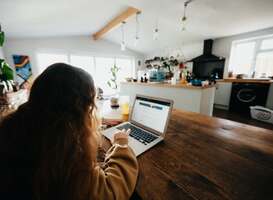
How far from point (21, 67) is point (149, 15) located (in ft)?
12.9

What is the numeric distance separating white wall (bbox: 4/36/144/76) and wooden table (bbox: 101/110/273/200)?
161 inches

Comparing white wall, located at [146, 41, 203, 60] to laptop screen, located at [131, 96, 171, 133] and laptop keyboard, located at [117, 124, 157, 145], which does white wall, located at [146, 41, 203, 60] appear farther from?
laptop keyboard, located at [117, 124, 157, 145]

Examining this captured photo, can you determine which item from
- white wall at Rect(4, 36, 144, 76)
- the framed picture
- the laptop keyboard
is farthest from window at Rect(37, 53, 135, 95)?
the laptop keyboard

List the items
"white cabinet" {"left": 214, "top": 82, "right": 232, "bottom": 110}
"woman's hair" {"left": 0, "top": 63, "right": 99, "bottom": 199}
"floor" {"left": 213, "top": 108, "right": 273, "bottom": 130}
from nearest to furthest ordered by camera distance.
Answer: "woman's hair" {"left": 0, "top": 63, "right": 99, "bottom": 199} < "floor" {"left": 213, "top": 108, "right": 273, "bottom": 130} < "white cabinet" {"left": 214, "top": 82, "right": 232, "bottom": 110}

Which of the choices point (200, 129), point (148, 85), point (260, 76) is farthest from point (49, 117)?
point (260, 76)

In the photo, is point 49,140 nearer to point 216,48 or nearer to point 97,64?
point 216,48

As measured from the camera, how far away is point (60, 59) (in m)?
4.62

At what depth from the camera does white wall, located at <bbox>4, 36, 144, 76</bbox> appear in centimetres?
366

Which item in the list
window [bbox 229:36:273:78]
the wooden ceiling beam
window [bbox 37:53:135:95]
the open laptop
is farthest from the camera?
window [bbox 37:53:135:95]

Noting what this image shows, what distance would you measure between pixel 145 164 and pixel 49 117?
42 centimetres

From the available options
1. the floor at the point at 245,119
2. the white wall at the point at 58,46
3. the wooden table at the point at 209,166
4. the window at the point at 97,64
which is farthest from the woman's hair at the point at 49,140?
the window at the point at 97,64

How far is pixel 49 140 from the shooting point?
38cm

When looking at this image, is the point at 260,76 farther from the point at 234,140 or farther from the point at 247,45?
the point at 234,140

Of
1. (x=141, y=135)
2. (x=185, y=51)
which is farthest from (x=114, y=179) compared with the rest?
(x=185, y=51)
